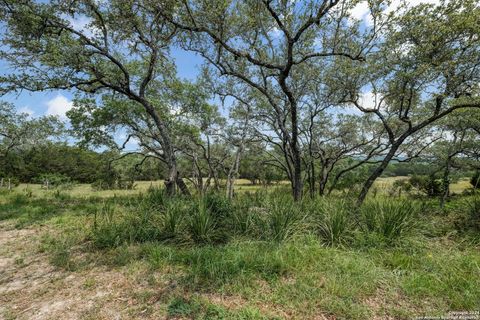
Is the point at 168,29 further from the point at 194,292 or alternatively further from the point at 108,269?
the point at 194,292

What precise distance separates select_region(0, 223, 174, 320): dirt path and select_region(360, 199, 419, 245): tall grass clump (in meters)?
3.88

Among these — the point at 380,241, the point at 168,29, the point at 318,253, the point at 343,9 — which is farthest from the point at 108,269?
Result: the point at 343,9

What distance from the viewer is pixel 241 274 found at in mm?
2859

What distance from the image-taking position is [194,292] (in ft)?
8.64

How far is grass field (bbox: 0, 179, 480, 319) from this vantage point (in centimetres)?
237

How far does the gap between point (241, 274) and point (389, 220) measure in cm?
315

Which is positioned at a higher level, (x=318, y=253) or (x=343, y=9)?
(x=343, y=9)

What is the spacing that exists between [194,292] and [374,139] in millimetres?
12608

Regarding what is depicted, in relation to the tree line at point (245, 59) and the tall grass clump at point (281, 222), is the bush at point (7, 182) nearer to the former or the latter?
the tree line at point (245, 59)

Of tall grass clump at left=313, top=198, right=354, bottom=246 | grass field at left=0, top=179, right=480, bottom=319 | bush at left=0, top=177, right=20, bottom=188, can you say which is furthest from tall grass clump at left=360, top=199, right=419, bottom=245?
bush at left=0, top=177, right=20, bottom=188

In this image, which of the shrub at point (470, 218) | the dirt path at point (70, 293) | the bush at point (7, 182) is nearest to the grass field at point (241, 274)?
the dirt path at point (70, 293)

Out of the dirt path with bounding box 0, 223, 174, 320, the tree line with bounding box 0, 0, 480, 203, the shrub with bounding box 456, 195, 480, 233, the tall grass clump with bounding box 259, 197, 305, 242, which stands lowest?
the dirt path with bounding box 0, 223, 174, 320

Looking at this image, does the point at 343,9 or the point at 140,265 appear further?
the point at 343,9

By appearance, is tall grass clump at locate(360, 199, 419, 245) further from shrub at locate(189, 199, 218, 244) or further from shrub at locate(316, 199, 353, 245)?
shrub at locate(189, 199, 218, 244)
